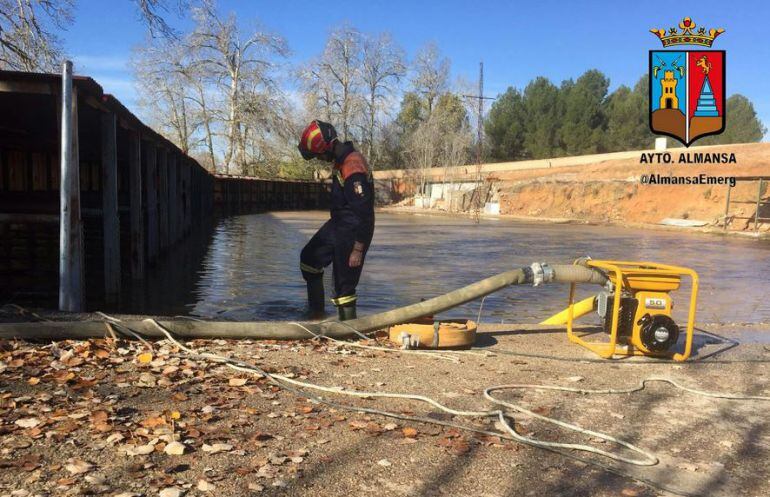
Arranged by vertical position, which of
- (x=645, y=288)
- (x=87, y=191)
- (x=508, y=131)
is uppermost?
(x=508, y=131)

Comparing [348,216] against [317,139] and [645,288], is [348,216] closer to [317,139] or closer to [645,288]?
[317,139]

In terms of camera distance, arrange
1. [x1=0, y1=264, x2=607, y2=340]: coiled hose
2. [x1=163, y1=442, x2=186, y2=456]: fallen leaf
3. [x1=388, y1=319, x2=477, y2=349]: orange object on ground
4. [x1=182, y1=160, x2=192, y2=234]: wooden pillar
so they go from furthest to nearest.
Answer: [x1=182, y1=160, x2=192, y2=234]: wooden pillar, [x1=388, y1=319, x2=477, y2=349]: orange object on ground, [x1=0, y1=264, x2=607, y2=340]: coiled hose, [x1=163, y1=442, x2=186, y2=456]: fallen leaf

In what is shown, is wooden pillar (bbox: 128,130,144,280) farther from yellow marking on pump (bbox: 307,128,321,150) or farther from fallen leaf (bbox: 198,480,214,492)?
fallen leaf (bbox: 198,480,214,492)

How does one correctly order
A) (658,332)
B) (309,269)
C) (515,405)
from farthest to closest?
(309,269) → (658,332) → (515,405)

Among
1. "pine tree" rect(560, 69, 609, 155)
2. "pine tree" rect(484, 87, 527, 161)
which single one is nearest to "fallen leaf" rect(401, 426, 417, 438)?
"pine tree" rect(560, 69, 609, 155)

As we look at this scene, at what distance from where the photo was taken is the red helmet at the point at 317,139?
586 cm

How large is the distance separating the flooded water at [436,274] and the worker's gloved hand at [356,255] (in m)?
2.16

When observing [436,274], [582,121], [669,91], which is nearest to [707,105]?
[669,91]

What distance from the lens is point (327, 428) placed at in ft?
11.2

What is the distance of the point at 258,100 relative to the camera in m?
52.1

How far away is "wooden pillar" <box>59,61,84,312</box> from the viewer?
18.9ft

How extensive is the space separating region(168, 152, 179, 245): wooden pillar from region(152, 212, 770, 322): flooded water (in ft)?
3.25

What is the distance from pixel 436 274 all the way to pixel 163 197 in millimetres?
6350

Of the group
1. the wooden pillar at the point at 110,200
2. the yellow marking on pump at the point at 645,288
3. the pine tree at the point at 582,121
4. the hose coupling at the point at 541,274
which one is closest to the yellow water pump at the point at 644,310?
the yellow marking on pump at the point at 645,288
